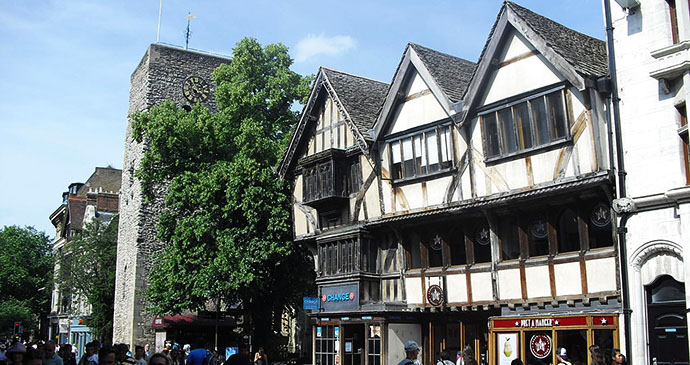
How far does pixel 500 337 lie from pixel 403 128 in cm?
753

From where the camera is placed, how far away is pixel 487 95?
20.5m

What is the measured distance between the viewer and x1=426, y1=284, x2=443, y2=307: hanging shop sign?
21.8 metres

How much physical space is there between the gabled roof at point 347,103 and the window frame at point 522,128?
499 cm

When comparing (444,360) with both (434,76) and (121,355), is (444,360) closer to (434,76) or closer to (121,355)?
(121,355)

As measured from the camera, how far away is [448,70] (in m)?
23.4

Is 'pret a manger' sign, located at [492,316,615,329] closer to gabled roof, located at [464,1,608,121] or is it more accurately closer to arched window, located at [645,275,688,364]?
arched window, located at [645,275,688,364]

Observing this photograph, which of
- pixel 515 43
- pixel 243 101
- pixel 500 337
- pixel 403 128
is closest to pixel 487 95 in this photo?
pixel 515 43

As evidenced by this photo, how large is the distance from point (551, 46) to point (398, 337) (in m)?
10.2

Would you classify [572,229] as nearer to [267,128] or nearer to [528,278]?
[528,278]

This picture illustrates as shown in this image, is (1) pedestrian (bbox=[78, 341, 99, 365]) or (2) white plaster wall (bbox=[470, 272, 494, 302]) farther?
(2) white plaster wall (bbox=[470, 272, 494, 302])

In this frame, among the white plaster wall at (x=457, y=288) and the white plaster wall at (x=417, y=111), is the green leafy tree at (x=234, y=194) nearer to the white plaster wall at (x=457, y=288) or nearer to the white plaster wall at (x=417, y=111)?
the white plaster wall at (x=417, y=111)

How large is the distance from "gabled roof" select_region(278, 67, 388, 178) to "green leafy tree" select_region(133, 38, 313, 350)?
1.77 m

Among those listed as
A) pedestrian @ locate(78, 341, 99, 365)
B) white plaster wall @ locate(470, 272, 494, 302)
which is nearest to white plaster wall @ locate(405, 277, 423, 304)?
white plaster wall @ locate(470, 272, 494, 302)

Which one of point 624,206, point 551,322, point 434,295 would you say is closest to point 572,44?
point 624,206
